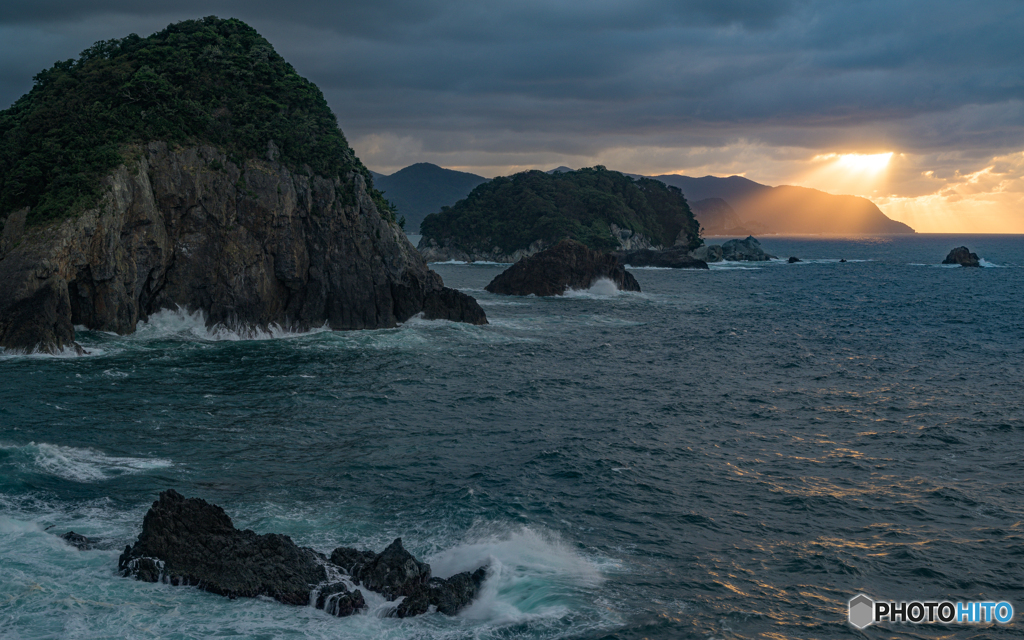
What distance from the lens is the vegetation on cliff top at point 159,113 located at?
48.0 m

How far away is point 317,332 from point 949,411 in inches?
1635

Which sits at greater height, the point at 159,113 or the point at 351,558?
the point at 159,113

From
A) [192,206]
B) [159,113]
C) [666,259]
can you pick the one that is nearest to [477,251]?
Answer: [666,259]

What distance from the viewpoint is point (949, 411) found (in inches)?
1404

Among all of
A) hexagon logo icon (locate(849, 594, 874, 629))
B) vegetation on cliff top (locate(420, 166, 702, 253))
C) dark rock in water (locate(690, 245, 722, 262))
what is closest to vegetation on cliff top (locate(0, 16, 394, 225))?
hexagon logo icon (locate(849, 594, 874, 629))

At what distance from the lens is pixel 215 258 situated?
174 ft

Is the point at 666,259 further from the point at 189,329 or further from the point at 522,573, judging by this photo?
the point at 522,573

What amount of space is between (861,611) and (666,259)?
13973 cm

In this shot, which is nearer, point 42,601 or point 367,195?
point 42,601

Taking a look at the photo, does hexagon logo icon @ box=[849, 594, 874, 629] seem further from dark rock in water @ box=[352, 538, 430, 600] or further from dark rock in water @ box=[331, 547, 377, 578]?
dark rock in water @ box=[331, 547, 377, 578]

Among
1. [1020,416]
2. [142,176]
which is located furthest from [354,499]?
[142,176]

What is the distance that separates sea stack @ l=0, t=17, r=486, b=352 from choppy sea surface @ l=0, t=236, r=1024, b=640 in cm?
282

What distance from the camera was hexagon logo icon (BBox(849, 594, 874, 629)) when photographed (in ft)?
56.5

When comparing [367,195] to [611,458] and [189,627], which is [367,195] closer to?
[611,458]
